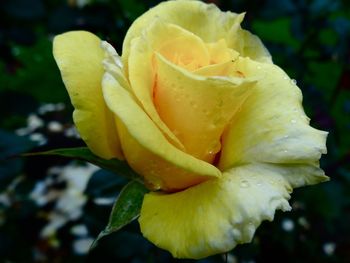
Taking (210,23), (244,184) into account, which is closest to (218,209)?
(244,184)

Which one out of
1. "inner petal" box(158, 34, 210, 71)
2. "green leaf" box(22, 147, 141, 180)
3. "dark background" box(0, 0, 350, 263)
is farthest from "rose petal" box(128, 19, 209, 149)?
"dark background" box(0, 0, 350, 263)

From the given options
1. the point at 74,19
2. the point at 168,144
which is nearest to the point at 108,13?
the point at 74,19

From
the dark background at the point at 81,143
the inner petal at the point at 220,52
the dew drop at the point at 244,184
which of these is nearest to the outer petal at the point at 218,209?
the dew drop at the point at 244,184

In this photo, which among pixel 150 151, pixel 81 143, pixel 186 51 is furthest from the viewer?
pixel 81 143

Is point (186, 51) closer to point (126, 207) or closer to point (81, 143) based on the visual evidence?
point (126, 207)

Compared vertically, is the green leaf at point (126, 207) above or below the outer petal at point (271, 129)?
below

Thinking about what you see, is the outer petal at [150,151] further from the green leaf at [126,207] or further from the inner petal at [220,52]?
the inner petal at [220,52]
